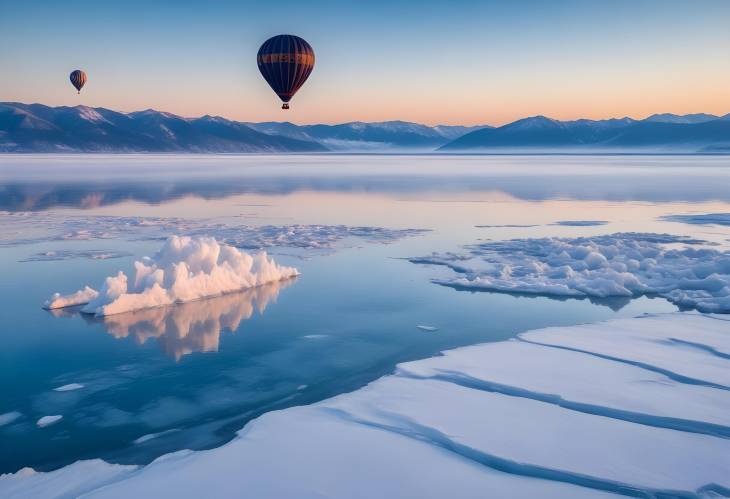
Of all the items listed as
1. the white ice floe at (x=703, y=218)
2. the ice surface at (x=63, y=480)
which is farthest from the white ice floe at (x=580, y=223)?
the ice surface at (x=63, y=480)

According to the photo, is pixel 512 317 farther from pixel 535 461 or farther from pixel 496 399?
pixel 535 461

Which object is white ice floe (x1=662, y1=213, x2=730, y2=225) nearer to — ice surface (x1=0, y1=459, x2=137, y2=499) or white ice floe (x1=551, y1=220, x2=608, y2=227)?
white ice floe (x1=551, y1=220, x2=608, y2=227)

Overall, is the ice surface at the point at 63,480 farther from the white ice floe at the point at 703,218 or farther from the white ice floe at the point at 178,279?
the white ice floe at the point at 703,218

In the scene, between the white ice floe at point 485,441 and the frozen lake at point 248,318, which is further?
the frozen lake at point 248,318

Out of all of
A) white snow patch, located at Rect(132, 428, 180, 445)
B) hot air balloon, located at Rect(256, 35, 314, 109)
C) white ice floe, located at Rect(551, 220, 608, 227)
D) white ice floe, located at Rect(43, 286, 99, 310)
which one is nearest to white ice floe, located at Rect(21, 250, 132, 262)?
white ice floe, located at Rect(43, 286, 99, 310)

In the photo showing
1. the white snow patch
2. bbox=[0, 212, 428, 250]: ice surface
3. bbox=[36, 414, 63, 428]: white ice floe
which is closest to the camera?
the white snow patch

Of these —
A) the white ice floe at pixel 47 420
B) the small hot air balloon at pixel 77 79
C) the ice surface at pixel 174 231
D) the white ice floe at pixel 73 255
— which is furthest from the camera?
the small hot air balloon at pixel 77 79

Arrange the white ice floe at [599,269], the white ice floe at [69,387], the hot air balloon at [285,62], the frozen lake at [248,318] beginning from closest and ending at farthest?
the frozen lake at [248,318], the white ice floe at [69,387], the white ice floe at [599,269], the hot air balloon at [285,62]
